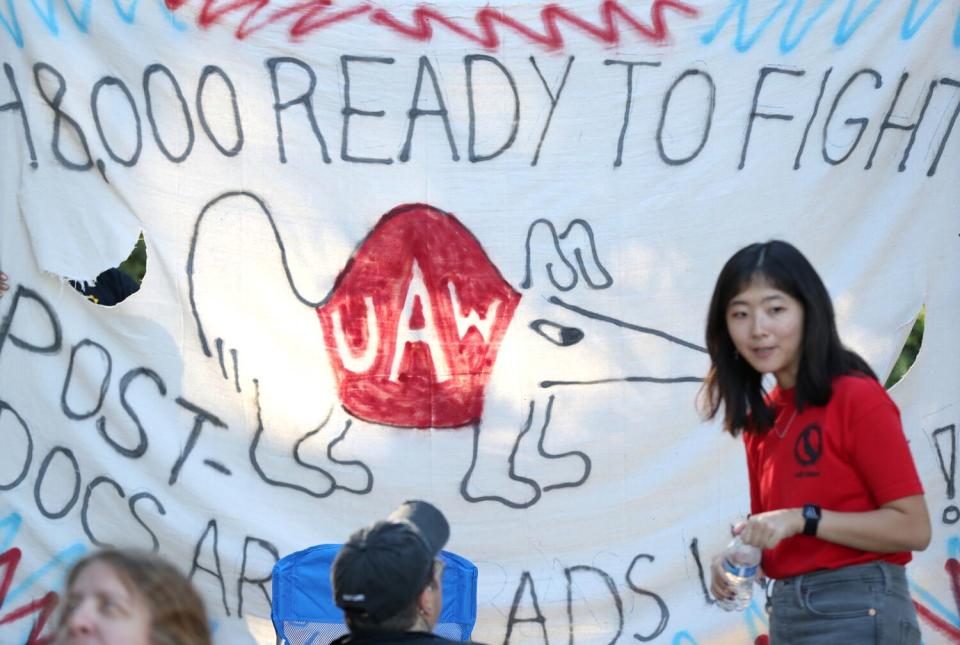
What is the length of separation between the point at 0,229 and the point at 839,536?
2694 mm

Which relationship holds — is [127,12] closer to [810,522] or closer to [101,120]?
[101,120]

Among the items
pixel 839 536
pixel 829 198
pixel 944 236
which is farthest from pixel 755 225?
pixel 839 536

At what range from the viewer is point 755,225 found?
4.23 meters

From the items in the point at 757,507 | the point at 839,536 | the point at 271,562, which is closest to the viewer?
the point at 839,536

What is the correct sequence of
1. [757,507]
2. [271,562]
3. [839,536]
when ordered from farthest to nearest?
[271,562] → [757,507] → [839,536]

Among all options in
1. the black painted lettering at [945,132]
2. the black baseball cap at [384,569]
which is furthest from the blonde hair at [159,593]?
the black painted lettering at [945,132]

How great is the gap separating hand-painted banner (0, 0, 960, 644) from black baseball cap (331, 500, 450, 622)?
5.73 ft

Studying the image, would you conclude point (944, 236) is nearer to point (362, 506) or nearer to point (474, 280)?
point (474, 280)

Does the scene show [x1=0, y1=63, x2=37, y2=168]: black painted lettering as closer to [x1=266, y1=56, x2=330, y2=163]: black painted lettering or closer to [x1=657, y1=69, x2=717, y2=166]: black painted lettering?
[x1=266, y1=56, x2=330, y2=163]: black painted lettering

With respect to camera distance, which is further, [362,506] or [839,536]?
[362,506]

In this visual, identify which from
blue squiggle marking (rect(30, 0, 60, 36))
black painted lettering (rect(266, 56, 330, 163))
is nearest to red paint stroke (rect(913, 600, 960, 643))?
black painted lettering (rect(266, 56, 330, 163))

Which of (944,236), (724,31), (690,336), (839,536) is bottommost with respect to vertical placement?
(839,536)

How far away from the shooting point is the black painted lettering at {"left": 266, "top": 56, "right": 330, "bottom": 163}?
4188 mm

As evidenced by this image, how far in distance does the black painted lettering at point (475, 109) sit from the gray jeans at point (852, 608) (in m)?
1.88
